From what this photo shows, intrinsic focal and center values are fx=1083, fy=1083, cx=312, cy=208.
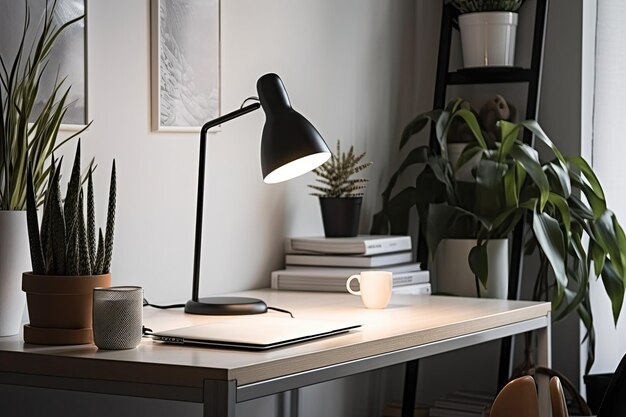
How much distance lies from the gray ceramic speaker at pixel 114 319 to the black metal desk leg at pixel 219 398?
0.76ft

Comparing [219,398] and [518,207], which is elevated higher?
[518,207]

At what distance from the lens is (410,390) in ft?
10.7

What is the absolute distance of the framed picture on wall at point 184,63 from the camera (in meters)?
2.46

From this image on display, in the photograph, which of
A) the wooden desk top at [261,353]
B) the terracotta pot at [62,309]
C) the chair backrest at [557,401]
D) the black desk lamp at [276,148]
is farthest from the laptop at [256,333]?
the chair backrest at [557,401]

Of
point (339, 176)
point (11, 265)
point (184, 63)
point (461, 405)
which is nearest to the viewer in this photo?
point (11, 265)

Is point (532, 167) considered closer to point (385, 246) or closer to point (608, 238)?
A: point (608, 238)

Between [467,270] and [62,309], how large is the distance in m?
1.50

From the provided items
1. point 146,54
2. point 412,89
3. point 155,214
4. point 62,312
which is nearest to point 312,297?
point 155,214

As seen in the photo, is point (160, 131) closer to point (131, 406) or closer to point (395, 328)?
point (131, 406)

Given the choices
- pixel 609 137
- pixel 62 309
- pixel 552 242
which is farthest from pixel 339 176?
pixel 62 309

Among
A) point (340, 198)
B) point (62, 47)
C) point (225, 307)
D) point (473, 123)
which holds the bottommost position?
point (225, 307)

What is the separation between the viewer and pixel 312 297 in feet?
8.48

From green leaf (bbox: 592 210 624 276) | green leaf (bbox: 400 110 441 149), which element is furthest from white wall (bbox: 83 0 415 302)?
green leaf (bbox: 592 210 624 276)

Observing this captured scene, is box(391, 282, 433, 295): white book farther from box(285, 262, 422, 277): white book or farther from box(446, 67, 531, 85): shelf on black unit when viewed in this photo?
box(446, 67, 531, 85): shelf on black unit
